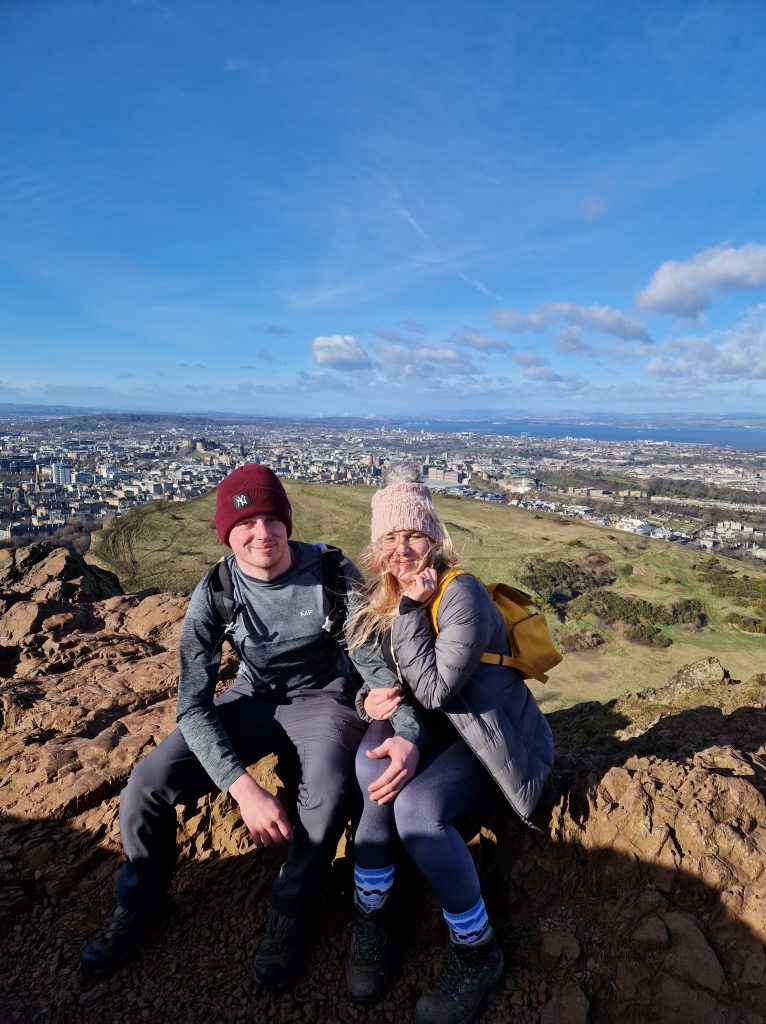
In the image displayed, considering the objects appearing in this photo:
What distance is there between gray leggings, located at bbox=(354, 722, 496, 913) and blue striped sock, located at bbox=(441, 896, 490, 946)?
0.09 ft

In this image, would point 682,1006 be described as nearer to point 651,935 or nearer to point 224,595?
point 651,935

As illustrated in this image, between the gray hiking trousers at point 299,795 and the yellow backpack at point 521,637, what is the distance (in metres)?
0.84

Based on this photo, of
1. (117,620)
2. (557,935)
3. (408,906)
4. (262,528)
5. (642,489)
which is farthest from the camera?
(642,489)

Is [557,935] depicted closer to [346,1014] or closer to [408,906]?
[408,906]

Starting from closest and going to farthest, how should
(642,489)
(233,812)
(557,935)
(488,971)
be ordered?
(488,971) → (557,935) → (233,812) → (642,489)

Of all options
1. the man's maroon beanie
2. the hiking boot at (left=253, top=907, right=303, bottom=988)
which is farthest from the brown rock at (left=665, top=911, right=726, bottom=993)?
the man's maroon beanie

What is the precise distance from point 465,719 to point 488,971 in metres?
1.04

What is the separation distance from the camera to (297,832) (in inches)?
103

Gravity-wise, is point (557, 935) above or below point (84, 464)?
above

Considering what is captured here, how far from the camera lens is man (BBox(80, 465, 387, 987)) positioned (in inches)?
98.9

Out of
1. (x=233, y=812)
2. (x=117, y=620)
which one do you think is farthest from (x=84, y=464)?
(x=233, y=812)

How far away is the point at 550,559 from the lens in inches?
886

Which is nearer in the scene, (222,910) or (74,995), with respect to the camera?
(74,995)

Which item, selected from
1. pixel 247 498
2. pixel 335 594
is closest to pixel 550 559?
pixel 335 594
